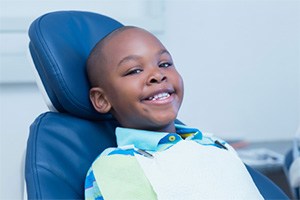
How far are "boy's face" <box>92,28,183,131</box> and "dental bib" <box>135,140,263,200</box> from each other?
0.08 metres

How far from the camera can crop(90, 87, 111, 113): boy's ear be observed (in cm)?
119

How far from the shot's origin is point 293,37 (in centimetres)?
204

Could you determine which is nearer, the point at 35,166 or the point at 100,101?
the point at 35,166

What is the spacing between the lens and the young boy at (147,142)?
1.04 metres

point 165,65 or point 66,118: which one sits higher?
point 165,65

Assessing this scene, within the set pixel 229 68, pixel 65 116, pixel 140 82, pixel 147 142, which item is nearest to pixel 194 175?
pixel 147 142

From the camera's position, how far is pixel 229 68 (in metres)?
1.97

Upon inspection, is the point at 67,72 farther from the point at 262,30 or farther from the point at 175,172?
the point at 262,30

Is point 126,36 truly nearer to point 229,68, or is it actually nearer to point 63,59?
point 63,59

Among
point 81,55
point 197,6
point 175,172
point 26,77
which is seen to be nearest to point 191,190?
point 175,172

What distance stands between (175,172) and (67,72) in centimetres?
34

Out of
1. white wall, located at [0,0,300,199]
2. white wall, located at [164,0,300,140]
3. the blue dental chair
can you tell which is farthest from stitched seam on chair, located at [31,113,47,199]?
white wall, located at [164,0,300,140]

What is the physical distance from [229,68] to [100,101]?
2.91 ft

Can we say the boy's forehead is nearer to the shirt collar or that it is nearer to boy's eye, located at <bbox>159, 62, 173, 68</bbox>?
boy's eye, located at <bbox>159, 62, 173, 68</bbox>
